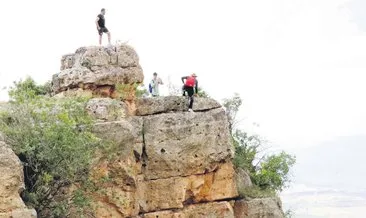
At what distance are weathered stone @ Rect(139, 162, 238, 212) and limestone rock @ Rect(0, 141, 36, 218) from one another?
9.75 metres

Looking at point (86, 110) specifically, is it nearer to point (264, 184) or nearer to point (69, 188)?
point (69, 188)

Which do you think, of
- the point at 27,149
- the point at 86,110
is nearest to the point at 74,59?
the point at 86,110

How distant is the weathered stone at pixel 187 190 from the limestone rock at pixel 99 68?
17.0 feet

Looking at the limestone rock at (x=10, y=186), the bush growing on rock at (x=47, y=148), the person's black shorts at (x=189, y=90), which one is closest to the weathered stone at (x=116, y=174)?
the bush growing on rock at (x=47, y=148)

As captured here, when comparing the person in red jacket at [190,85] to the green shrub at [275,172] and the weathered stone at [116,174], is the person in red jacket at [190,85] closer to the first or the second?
the weathered stone at [116,174]

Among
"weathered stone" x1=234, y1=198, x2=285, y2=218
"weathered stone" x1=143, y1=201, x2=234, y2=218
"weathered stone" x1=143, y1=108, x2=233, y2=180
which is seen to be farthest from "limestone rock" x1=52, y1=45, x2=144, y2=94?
"weathered stone" x1=234, y1=198, x2=285, y2=218

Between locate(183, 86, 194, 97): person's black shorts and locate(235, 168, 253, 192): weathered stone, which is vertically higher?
locate(183, 86, 194, 97): person's black shorts

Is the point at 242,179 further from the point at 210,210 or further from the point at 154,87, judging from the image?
the point at 154,87

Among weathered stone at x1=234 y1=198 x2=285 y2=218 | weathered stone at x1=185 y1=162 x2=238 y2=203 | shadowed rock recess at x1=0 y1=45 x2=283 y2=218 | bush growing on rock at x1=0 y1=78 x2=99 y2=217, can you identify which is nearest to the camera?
bush growing on rock at x1=0 y1=78 x2=99 y2=217

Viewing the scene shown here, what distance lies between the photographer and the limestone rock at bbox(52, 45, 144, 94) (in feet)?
93.4

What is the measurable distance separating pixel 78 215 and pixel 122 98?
7.27m

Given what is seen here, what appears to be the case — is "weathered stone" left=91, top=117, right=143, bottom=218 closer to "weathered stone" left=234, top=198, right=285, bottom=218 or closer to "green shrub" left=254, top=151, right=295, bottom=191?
"weathered stone" left=234, top=198, right=285, bottom=218

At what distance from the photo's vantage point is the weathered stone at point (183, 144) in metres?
28.7

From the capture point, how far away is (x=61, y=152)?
21.6 m
